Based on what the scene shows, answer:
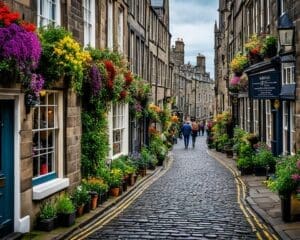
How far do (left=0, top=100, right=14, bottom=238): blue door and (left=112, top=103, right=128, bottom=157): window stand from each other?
26.8 ft

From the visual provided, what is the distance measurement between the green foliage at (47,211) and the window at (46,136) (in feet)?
1.96

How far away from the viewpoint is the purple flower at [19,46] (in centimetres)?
696

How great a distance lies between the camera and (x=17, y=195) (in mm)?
8234

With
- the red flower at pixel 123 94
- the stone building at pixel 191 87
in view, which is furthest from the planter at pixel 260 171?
the stone building at pixel 191 87

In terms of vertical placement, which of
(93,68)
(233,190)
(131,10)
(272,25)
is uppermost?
(131,10)

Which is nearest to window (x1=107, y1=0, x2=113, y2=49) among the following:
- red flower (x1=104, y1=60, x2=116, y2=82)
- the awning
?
red flower (x1=104, y1=60, x2=116, y2=82)

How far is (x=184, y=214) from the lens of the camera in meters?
10.9

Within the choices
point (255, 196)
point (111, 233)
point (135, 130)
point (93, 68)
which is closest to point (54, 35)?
point (93, 68)

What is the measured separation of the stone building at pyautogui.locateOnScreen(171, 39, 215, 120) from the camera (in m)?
63.8

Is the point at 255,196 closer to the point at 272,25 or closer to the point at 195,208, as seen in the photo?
the point at 195,208

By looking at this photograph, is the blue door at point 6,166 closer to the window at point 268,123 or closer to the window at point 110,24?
the window at point 110,24

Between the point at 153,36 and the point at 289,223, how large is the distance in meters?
23.8

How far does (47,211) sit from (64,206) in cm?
44

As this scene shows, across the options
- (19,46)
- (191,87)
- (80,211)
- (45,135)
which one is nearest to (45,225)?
(80,211)
